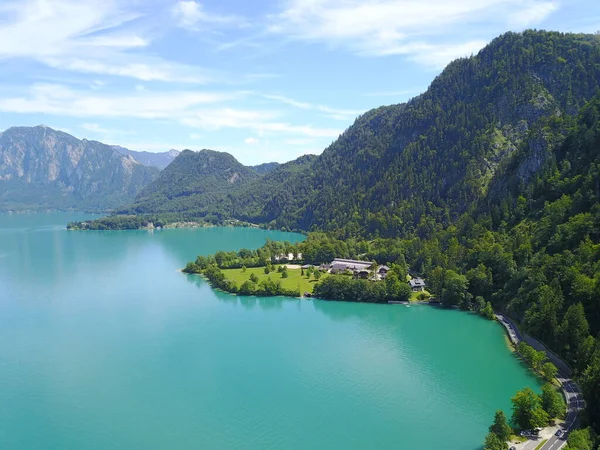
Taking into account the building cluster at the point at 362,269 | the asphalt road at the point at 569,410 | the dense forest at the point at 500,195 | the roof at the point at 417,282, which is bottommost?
the asphalt road at the point at 569,410

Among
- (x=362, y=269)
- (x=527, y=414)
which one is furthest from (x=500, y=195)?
(x=527, y=414)

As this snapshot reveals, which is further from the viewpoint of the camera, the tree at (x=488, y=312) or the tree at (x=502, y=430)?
the tree at (x=488, y=312)

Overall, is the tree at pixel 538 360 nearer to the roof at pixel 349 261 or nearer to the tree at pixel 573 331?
the tree at pixel 573 331

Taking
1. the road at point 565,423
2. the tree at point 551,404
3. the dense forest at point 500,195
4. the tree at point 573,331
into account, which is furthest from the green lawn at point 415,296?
the tree at point 551,404

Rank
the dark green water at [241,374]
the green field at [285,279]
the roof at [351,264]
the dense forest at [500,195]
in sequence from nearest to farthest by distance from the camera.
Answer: the dark green water at [241,374] → the dense forest at [500,195] → the green field at [285,279] → the roof at [351,264]

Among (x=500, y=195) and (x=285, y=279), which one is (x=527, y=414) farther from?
(x=500, y=195)

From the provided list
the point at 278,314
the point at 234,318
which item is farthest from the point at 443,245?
the point at 234,318
